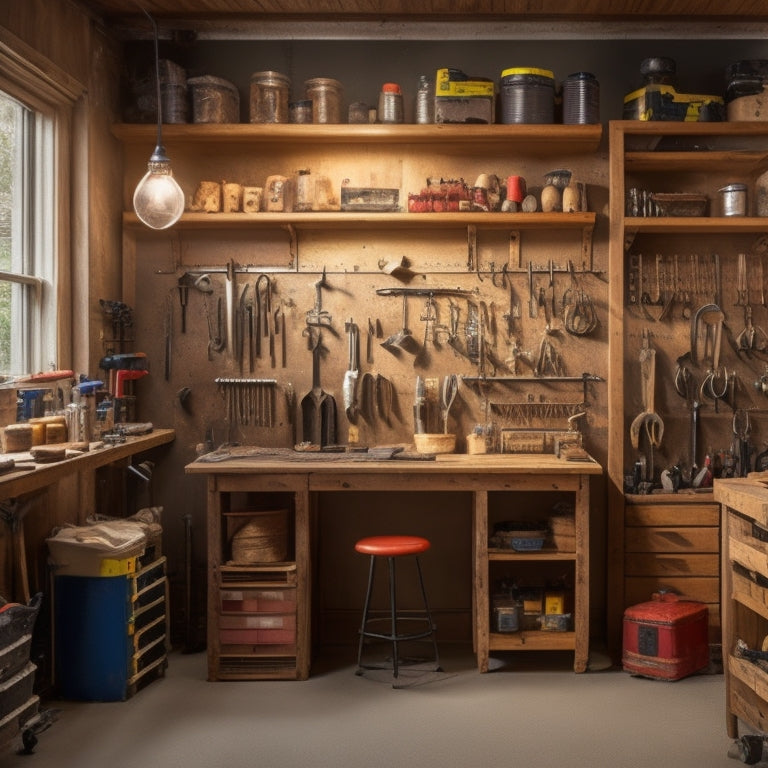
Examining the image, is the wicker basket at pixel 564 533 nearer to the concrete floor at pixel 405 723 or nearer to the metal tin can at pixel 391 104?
the concrete floor at pixel 405 723

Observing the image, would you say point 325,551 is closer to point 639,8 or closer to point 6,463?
point 6,463

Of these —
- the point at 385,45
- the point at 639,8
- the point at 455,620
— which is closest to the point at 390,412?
the point at 455,620

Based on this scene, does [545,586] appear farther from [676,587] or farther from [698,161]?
[698,161]

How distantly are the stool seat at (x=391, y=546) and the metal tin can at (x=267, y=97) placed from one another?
2289mm

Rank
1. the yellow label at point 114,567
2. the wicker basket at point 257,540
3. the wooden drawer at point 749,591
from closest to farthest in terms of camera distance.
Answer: the wooden drawer at point 749,591 → the yellow label at point 114,567 → the wicker basket at point 257,540

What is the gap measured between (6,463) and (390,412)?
227 cm

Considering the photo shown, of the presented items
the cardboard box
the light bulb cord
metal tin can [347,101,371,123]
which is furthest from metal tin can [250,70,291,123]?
the cardboard box

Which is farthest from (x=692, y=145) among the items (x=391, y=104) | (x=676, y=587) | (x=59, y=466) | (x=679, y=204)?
(x=59, y=466)

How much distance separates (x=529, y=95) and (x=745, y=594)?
274 cm

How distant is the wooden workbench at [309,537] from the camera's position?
4.25m

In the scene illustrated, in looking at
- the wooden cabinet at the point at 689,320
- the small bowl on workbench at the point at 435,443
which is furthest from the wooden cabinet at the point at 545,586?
the wooden cabinet at the point at 689,320

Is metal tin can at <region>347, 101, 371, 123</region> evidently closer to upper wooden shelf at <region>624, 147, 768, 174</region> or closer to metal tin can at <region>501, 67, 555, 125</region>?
metal tin can at <region>501, 67, 555, 125</region>

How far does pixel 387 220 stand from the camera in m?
4.72

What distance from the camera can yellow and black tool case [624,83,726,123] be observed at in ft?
15.3
